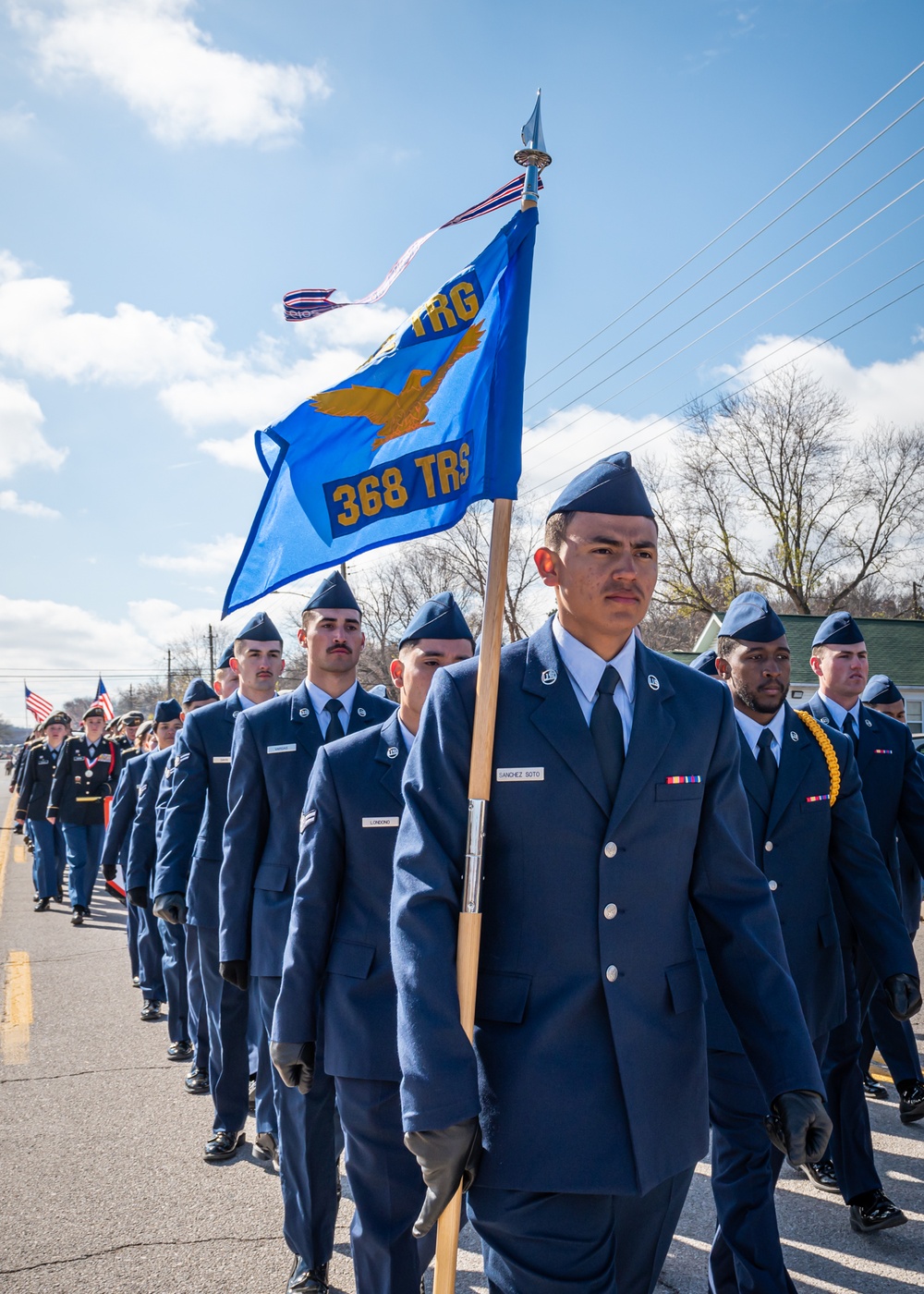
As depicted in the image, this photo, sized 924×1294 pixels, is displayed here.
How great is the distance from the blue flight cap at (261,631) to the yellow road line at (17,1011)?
10.2ft

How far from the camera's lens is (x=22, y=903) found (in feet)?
48.6

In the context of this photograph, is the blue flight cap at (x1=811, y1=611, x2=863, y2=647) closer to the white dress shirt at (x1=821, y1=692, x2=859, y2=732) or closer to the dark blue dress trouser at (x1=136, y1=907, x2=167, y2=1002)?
the white dress shirt at (x1=821, y1=692, x2=859, y2=732)

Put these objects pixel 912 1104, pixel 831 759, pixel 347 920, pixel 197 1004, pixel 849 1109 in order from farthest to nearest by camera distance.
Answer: pixel 197 1004 < pixel 912 1104 < pixel 849 1109 < pixel 831 759 < pixel 347 920

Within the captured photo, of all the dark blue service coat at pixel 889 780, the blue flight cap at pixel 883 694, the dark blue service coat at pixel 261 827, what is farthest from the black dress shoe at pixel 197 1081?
the blue flight cap at pixel 883 694

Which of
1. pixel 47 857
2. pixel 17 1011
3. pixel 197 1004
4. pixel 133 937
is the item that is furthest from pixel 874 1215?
pixel 47 857

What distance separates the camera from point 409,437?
339cm

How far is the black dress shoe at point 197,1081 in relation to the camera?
648 cm

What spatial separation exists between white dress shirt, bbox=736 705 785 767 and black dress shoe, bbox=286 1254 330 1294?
250 cm

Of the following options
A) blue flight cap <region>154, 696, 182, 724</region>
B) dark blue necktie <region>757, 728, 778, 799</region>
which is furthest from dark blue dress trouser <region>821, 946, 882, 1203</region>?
blue flight cap <region>154, 696, 182, 724</region>

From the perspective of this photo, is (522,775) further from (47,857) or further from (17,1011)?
(47,857)

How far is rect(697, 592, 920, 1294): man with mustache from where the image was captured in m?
3.74

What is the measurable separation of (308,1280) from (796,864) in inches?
92.4

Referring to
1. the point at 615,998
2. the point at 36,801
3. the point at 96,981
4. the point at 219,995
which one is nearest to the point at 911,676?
the point at 36,801

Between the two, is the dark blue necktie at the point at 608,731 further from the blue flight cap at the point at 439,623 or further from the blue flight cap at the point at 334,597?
the blue flight cap at the point at 334,597
